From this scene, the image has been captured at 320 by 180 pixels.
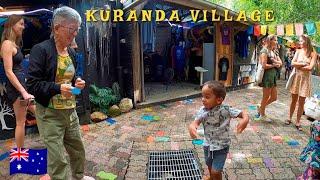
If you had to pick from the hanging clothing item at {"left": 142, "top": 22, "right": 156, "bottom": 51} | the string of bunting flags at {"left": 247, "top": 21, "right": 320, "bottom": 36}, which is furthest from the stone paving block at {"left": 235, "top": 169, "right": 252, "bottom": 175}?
the hanging clothing item at {"left": 142, "top": 22, "right": 156, "bottom": 51}

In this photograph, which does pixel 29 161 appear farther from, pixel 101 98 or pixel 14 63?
pixel 101 98

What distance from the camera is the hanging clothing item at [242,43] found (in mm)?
11773

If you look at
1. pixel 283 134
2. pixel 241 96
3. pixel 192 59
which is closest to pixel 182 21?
pixel 192 59

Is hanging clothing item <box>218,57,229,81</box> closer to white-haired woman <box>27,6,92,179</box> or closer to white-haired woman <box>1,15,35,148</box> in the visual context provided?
white-haired woman <box>1,15,35,148</box>

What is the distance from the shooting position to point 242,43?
11875mm

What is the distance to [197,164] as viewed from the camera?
4820mm

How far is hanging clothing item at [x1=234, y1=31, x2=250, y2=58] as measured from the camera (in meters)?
11.8

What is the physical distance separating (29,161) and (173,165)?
2.07 meters

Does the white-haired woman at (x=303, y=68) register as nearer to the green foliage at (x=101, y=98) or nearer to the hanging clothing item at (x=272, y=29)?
the hanging clothing item at (x=272, y=29)

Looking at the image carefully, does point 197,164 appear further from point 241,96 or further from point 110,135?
point 241,96

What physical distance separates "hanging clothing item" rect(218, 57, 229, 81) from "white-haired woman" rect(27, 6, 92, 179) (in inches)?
330

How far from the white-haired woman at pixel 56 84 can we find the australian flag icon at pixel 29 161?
3.52ft

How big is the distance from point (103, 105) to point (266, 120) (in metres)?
3.79

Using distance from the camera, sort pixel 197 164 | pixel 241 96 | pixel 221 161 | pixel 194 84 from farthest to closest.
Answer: pixel 194 84, pixel 241 96, pixel 197 164, pixel 221 161
